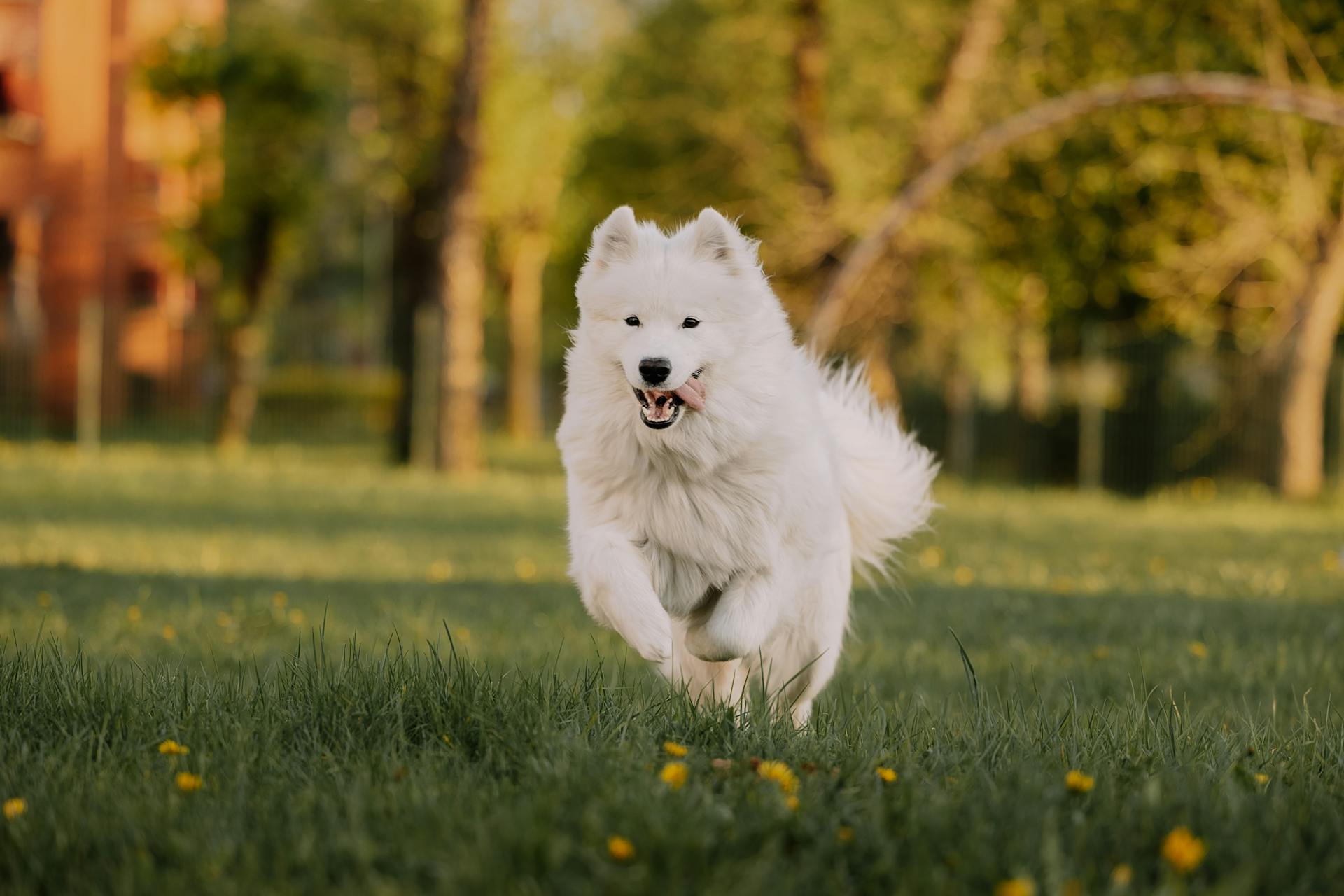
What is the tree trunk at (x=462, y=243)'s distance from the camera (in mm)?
16750

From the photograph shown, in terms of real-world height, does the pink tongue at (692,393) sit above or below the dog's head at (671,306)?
below

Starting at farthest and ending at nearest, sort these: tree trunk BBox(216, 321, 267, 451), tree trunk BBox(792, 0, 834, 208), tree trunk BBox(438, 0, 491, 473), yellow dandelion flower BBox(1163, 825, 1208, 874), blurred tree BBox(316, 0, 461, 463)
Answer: blurred tree BBox(316, 0, 461, 463), tree trunk BBox(792, 0, 834, 208), tree trunk BBox(216, 321, 267, 451), tree trunk BBox(438, 0, 491, 473), yellow dandelion flower BBox(1163, 825, 1208, 874)

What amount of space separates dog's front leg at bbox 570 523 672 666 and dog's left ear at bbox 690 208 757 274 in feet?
3.04

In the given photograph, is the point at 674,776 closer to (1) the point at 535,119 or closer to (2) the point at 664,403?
(2) the point at 664,403

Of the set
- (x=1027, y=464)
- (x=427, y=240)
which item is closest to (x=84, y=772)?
(x=1027, y=464)

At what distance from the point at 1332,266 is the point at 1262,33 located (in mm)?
3255

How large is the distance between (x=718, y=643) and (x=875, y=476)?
1.51m

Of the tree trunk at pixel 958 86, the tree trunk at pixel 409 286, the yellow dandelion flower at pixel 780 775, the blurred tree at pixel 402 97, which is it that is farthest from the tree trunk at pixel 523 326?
the yellow dandelion flower at pixel 780 775

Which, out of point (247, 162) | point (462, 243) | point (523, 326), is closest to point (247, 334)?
point (247, 162)

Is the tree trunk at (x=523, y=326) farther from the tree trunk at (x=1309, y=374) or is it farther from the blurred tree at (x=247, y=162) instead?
the tree trunk at (x=1309, y=374)

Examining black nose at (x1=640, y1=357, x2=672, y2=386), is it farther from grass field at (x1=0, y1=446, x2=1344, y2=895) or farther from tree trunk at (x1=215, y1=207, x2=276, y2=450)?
tree trunk at (x1=215, y1=207, x2=276, y2=450)

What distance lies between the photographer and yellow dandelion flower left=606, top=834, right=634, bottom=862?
8.11 feet

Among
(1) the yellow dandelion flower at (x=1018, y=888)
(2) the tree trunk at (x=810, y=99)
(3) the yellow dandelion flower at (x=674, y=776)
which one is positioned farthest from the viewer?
(2) the tree trunk at (x=810, y=99)

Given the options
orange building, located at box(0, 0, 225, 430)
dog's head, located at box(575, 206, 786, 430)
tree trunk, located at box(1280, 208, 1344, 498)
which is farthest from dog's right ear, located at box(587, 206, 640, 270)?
orange building, located at box(0, 0, 225, 430)
